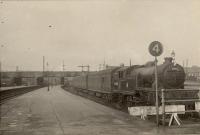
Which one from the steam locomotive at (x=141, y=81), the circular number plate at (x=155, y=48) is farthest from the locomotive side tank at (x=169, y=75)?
the circular number plate at (x=155, y=48)

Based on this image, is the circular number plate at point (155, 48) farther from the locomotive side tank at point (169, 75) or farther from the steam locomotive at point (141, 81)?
the locomotive side tank at point (169, 75)

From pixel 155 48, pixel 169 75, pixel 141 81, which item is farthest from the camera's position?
pixel 141 81

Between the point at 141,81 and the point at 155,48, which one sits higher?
the point at 155,48

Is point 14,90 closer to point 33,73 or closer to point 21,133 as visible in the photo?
point 21,133

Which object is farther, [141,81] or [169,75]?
[141,81]

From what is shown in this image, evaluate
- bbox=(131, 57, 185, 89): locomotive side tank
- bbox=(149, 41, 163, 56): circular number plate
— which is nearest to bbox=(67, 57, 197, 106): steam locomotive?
bbox=(131, 57, 185, 89): locomotive side tank

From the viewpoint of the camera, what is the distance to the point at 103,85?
30.9 metres

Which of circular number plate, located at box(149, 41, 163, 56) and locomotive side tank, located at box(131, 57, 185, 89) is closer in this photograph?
circular number plate, located at box(149, 41, 163, 56)

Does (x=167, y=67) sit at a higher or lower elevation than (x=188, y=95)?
higher

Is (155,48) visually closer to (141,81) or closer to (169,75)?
(169,75)

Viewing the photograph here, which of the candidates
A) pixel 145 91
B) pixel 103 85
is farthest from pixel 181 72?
pixel 103 85

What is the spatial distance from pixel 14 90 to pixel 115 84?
2287 cm

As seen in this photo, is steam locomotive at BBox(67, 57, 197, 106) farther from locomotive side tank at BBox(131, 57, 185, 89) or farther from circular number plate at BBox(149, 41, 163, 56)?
circular number plate at BBox(149, 41, 163, 56)

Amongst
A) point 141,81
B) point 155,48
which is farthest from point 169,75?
point 155,48
